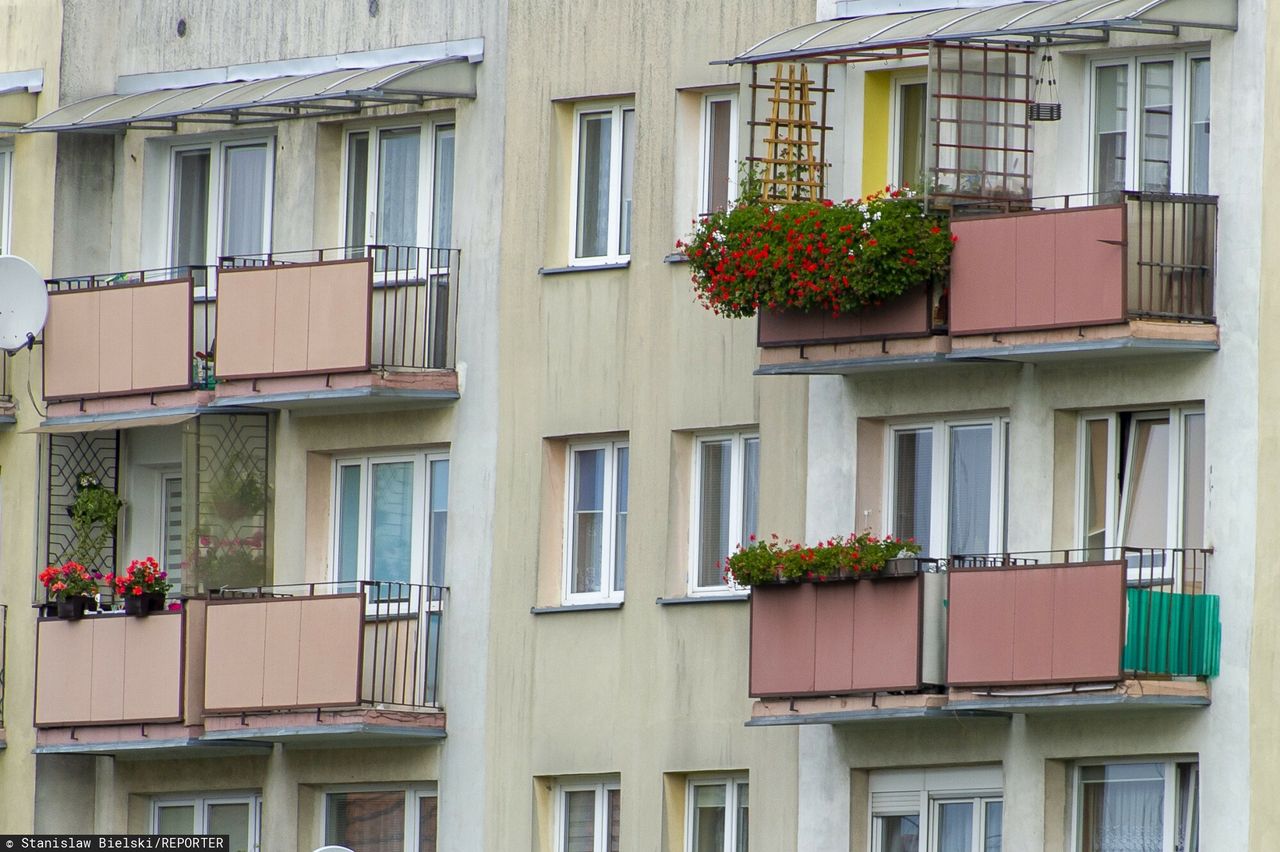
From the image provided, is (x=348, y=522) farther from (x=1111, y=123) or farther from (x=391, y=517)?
(x=1111, y=123)

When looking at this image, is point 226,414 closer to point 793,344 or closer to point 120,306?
point 120,306

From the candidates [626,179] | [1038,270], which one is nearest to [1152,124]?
[1038,270]

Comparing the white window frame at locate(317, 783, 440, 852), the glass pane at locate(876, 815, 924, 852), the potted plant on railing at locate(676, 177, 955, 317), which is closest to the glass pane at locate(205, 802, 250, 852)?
the white window frame at locate(317, 783, 440, 852)

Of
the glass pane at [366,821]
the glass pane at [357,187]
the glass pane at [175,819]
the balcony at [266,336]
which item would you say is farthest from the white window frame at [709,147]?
the glass pane at [175,819]

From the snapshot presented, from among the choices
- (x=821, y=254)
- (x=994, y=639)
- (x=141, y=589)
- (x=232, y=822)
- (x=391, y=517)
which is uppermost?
(x=821, y=254)

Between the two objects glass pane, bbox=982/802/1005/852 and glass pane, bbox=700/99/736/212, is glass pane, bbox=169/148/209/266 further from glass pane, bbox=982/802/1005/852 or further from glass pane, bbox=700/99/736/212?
glass pane, bbox=982/802/1005/852

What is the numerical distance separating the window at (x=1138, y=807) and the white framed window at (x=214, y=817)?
9921mm

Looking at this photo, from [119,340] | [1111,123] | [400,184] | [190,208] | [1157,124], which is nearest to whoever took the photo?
[1157,124]

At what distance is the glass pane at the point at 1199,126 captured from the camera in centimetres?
3938

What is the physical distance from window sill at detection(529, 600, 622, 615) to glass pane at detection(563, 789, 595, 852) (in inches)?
69.3

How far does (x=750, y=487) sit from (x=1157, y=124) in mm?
5481

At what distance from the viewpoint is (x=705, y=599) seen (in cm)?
4197

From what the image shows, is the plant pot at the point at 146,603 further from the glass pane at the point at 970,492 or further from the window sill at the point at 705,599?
the glass pane at the point at 970,492

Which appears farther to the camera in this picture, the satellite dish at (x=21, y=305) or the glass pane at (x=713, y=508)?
A: the satellite dish at (x=21, y=305)
